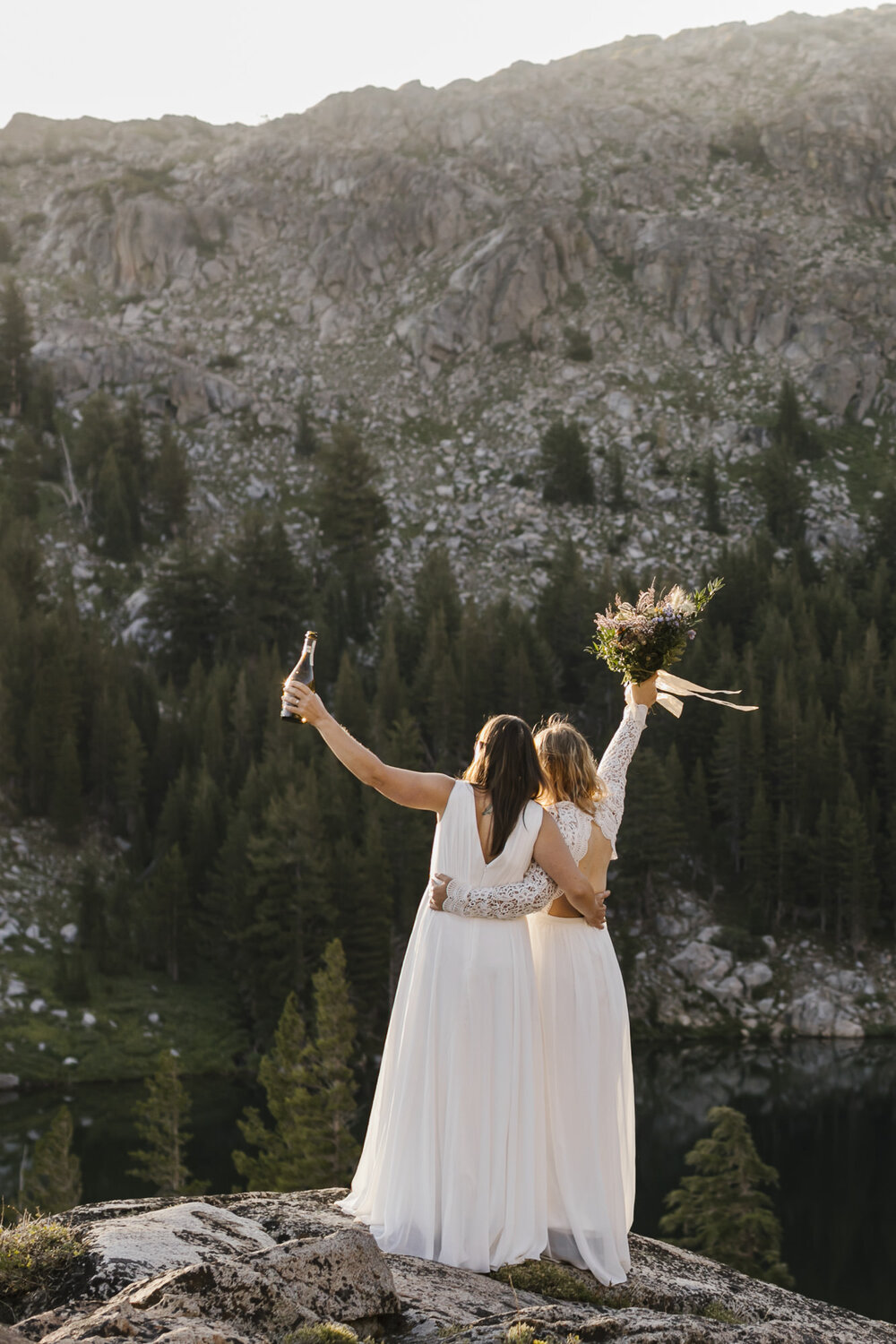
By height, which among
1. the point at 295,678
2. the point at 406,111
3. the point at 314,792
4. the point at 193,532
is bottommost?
the point at 314,792

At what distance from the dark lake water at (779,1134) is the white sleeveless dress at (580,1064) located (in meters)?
24.4

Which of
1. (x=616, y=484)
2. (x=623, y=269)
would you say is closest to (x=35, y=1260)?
(x=616, y=484)

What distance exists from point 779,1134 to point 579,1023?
36.8 meters

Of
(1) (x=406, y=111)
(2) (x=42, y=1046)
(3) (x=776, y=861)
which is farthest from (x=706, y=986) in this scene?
(1) (x=406, y=111)

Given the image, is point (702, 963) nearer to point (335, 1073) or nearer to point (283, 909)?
point (283, 909)

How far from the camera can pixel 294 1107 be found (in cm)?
2691

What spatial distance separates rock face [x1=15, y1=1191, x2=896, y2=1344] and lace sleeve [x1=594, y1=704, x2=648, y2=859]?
267cm

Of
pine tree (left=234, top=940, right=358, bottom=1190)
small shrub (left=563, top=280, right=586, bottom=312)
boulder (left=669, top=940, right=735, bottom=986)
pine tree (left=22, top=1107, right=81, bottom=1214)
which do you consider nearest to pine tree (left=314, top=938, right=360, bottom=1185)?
pine tree (left=234, top=940, right=358, bottom=1190)

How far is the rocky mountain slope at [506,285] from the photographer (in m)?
92.0

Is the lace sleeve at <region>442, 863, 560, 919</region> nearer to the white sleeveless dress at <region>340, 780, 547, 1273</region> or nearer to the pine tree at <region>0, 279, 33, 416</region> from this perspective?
the white sleeveless dress at <region>340, 780, 547, 1273</region>

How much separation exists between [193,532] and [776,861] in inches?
1861

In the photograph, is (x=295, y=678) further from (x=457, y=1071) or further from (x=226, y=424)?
Result: (x=226, y=424)

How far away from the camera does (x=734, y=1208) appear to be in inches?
983

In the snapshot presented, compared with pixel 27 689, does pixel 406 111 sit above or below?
above
